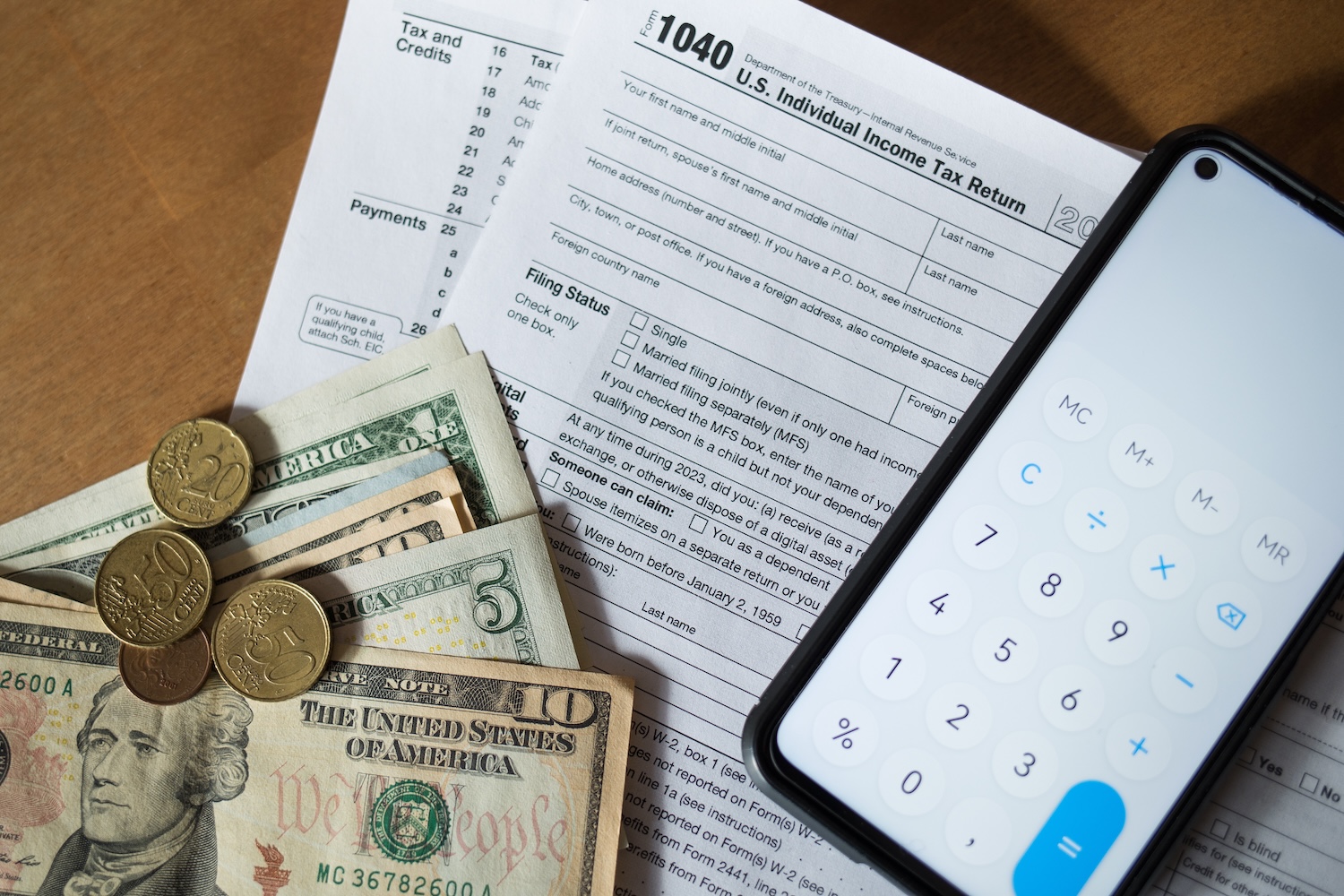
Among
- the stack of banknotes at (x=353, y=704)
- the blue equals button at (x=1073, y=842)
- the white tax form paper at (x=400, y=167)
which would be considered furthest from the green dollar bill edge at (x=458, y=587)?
the blue equals button at (x=1073, y=842)

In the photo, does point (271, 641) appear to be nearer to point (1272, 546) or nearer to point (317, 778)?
point (317, 778)

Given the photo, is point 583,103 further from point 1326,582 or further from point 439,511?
point 1326,582

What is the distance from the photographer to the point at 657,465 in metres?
0.36

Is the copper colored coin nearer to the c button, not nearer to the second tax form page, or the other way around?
the second tax form page

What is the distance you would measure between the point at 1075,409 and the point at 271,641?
34 cm

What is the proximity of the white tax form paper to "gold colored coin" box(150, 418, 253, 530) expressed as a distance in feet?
0.13

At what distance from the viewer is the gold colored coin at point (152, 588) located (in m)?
0.35

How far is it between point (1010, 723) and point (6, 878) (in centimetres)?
42

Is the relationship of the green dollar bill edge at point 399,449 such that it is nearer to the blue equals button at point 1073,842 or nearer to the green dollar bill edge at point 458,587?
the green dollar bill edge at point 458,587

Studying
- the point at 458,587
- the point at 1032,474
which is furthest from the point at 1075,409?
the point at 458,587

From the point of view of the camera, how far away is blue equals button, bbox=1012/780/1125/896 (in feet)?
0.94

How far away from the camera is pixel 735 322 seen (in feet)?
1.18

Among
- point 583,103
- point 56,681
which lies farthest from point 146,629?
point 583,103

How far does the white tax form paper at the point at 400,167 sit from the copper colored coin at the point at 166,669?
13 cm
